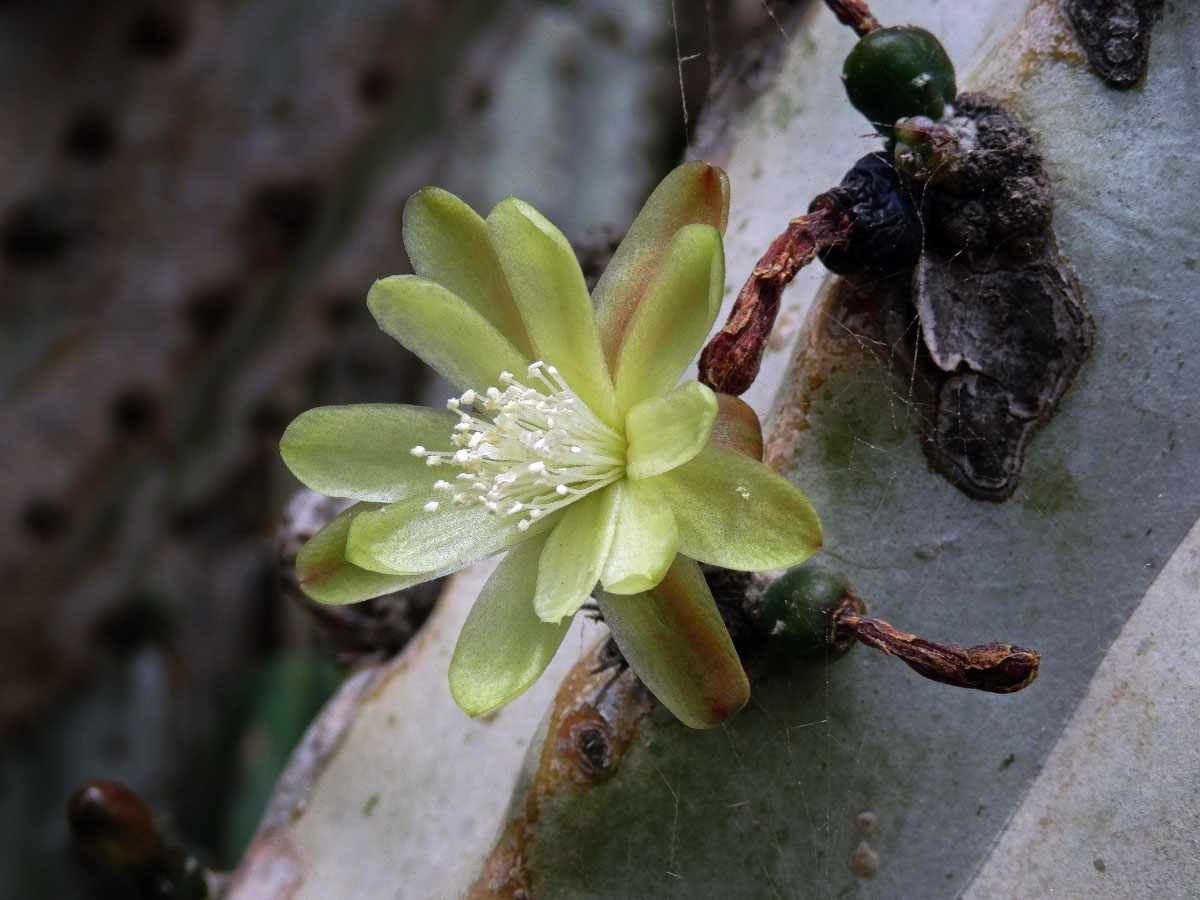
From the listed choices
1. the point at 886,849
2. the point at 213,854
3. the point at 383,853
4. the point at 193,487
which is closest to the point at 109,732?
the point at 213,854

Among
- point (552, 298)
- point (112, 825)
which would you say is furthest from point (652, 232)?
point (112, 825)

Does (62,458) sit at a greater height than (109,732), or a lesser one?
greater

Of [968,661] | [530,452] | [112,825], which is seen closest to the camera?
[968,661]

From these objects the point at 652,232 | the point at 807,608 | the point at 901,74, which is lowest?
the point at 807,608

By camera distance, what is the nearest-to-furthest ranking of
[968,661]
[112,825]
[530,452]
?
[968,661] < [530,452] < [112,825]

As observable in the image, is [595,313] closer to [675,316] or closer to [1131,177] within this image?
[675,316]

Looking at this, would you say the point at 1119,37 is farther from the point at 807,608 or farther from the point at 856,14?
the point at 807,608

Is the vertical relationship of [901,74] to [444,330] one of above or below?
above
